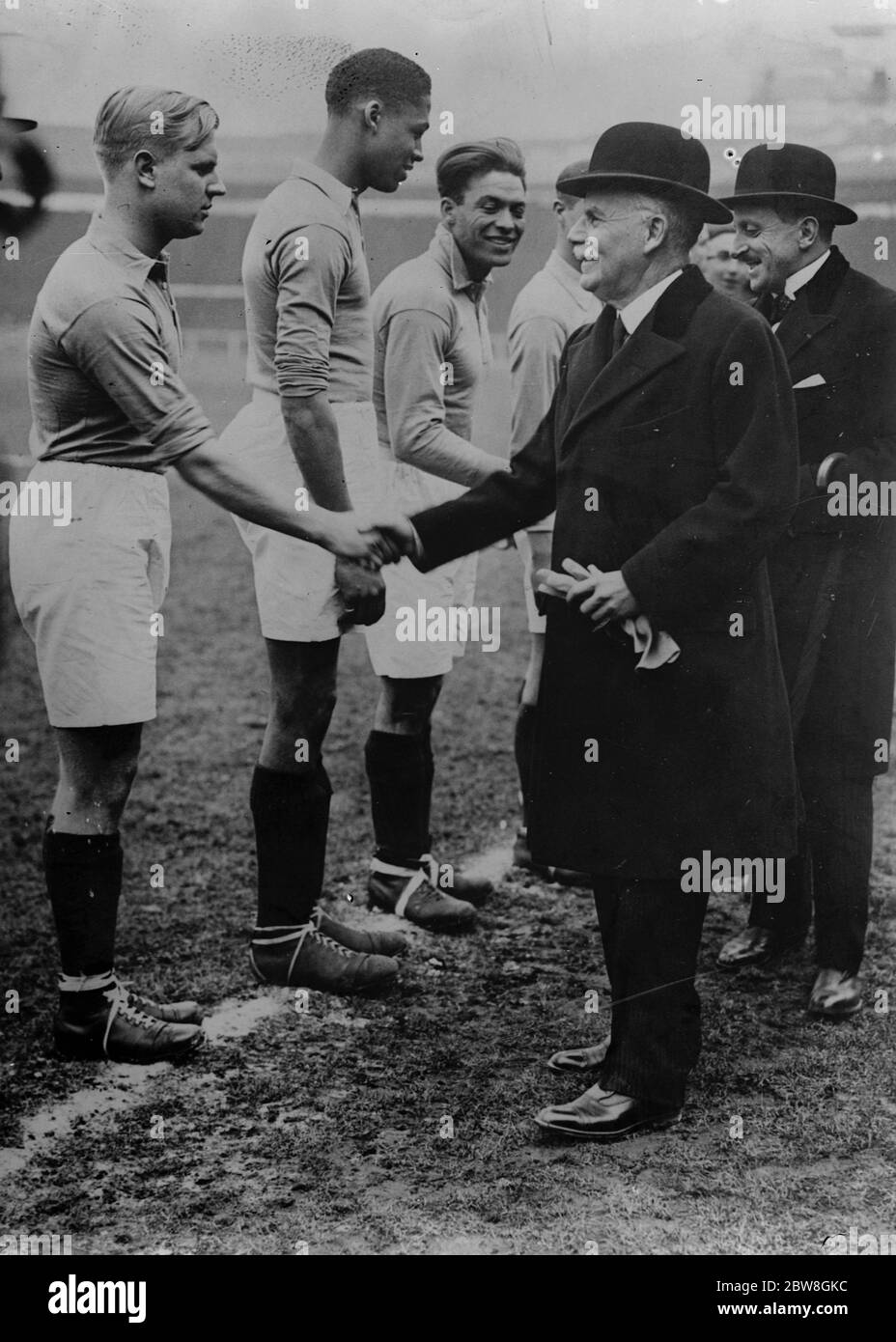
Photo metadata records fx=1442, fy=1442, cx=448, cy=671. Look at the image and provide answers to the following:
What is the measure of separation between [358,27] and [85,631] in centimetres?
158

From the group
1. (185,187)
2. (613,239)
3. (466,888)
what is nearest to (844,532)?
(613,239)

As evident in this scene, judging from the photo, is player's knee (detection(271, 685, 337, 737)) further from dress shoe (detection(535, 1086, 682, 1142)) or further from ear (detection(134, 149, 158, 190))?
ear (detection(134, 149, 158, 190))

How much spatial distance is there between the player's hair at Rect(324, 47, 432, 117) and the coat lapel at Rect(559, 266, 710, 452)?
0.87 metres

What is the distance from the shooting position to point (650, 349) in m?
3.11

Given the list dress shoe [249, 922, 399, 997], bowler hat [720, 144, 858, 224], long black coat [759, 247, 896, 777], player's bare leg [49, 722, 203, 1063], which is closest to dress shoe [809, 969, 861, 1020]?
long black coat [759, 247, 896, 777]

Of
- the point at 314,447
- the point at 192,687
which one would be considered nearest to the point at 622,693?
the point at 314,447

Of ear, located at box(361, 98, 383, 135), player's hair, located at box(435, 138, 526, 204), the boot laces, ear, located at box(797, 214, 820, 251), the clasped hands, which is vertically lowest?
the boot laces

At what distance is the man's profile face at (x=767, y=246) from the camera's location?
359 cm

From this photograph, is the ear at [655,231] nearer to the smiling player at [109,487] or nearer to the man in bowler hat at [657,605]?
the man in bowler hat at [657,605]

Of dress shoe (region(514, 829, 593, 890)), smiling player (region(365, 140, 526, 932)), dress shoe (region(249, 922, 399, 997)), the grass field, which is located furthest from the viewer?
dress shoe (region(514, 829, 593, 890))

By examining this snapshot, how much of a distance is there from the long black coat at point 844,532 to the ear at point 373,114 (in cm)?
111

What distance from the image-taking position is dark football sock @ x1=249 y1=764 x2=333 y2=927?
3.73m
